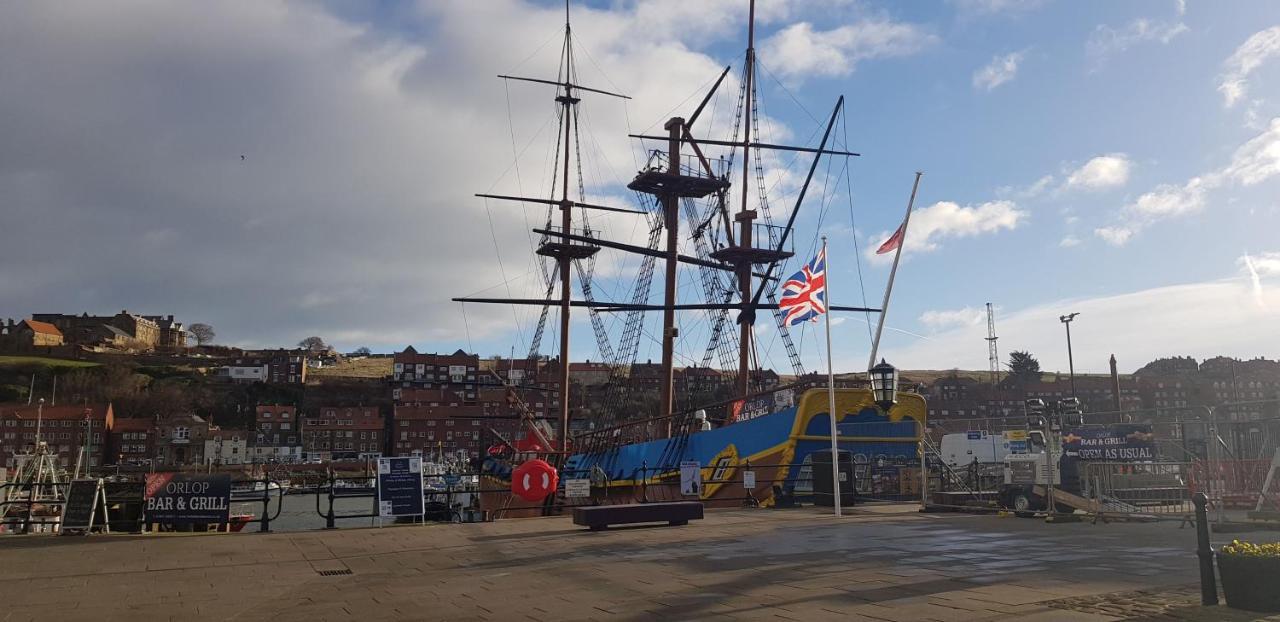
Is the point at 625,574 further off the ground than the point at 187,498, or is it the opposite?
the point at 187,498

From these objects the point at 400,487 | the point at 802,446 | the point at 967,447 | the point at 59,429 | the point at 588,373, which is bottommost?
the point at 400,487

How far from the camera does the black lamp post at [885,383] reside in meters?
16.9

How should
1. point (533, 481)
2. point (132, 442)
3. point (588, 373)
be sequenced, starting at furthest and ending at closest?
point (588, 373), point (132, 442), point (533, 481)

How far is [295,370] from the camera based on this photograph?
15062 cm

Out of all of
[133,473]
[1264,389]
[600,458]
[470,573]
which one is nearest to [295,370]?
[133,473]

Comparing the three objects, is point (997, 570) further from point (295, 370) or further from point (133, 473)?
point (295, 370)

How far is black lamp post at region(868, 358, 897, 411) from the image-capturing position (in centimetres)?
1688

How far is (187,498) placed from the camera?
1520 cm

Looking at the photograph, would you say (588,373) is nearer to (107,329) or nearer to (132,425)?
(132,425)

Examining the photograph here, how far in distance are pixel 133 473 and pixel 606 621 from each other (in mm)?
110442

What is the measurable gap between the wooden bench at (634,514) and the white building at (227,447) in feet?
326

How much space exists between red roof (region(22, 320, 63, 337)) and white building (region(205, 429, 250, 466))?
72.2m

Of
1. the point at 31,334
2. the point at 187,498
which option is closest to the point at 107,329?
the point at 31,334

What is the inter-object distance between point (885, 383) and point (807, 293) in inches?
190
